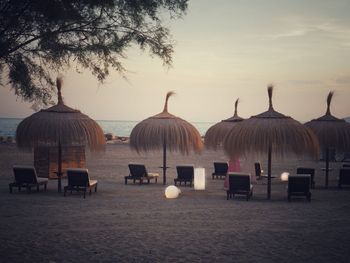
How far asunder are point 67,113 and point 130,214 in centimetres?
A: 486

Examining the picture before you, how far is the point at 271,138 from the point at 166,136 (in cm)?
440

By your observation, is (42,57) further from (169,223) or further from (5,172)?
(5,172)

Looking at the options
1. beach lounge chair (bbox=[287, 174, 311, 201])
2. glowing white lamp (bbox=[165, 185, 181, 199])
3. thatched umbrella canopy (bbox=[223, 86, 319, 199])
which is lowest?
glowing white lamp (bbox=[165, 185, 181, 199])

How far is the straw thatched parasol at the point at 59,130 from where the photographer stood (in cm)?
1228

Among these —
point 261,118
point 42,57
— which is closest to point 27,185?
point 42,57

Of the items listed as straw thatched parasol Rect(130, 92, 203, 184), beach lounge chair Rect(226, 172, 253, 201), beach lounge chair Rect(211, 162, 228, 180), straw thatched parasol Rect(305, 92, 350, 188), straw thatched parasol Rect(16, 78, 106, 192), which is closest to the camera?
beach lounge chair Rect(226, 172, 253, 201)

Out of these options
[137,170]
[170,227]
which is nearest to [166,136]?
[137,170]

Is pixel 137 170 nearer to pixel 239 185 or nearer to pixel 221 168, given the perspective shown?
pixel 221 168

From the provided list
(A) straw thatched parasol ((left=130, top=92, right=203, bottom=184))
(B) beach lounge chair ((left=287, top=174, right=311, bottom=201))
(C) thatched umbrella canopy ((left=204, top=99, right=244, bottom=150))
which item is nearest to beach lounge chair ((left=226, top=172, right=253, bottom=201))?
(B) beach lounge chair ((left=287, top=174, right=311, bottom=201))

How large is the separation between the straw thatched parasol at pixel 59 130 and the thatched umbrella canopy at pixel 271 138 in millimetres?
4119

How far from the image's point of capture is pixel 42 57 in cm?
850

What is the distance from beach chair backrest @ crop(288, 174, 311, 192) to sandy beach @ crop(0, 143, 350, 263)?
360 mm

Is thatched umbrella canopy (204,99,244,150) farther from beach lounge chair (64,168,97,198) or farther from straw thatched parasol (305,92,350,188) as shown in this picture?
beach lounge chair (64,168,97,198)

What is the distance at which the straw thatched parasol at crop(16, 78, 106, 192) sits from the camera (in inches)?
484
